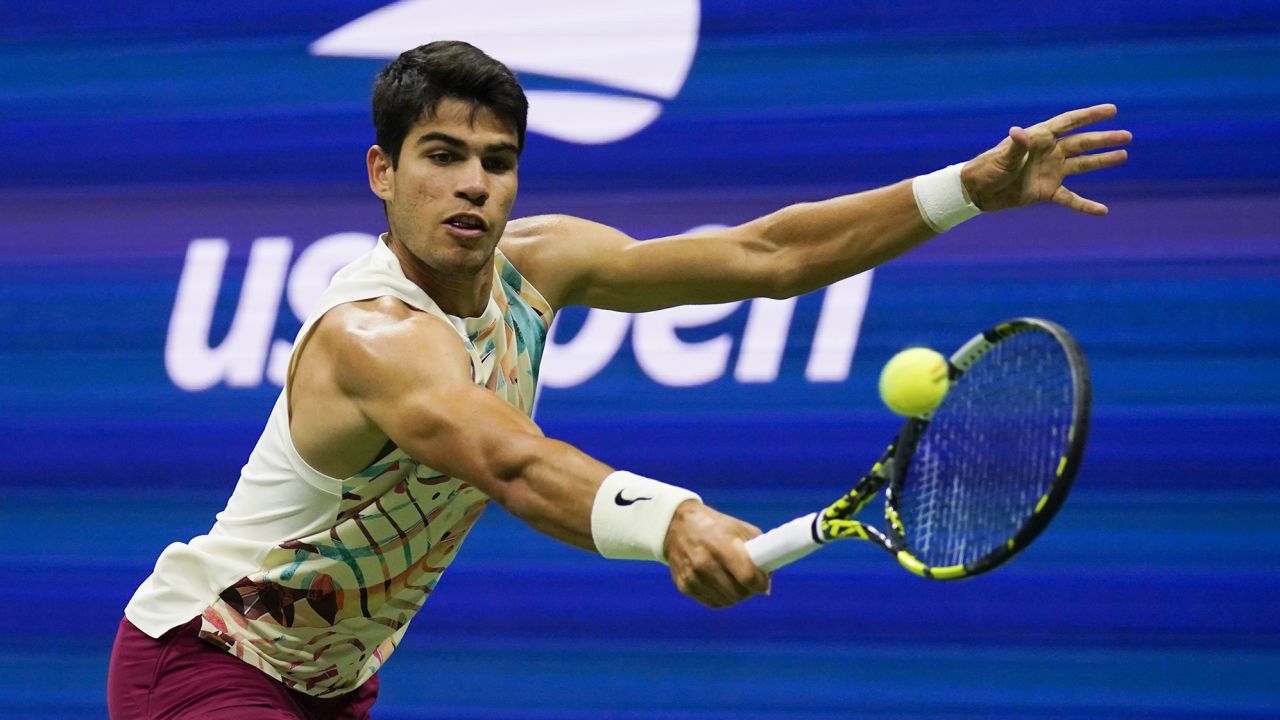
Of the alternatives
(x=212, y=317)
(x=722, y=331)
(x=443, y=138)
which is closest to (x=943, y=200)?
(x=443, y=138)

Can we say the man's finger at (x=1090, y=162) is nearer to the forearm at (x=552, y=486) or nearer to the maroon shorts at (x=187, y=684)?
the forearm at (x=552, y=486)

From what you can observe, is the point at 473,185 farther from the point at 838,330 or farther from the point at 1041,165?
the point at 838,330

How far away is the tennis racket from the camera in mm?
2660

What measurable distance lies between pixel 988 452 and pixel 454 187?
136 cm

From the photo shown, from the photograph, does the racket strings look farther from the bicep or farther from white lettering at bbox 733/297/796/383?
white lettering at bbox 733/297/796/383

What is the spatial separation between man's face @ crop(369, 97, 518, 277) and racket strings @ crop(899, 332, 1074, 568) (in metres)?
0.98

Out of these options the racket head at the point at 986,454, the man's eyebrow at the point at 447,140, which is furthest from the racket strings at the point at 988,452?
the man's eyebrow at the point at 447,140

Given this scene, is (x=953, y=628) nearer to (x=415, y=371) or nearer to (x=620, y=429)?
(x=620, y=429)

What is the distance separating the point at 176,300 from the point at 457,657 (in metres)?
1.36

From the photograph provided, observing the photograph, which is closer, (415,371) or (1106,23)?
(415,371)

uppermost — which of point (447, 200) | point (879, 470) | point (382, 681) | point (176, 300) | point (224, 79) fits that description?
point (224, 79)

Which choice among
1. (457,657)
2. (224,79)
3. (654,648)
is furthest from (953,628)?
(224,79)

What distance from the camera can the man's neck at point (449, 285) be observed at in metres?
2.89

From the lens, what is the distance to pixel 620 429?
459cm
